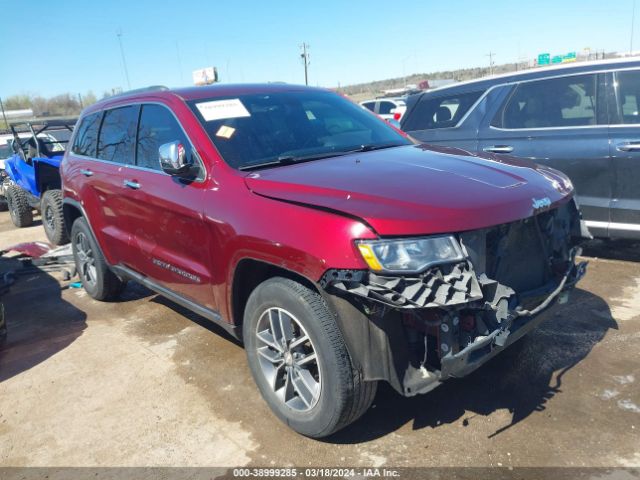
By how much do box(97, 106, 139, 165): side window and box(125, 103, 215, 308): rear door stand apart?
0.15 meters

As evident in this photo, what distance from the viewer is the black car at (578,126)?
4.75 meters

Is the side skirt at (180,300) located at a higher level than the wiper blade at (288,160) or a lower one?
lower

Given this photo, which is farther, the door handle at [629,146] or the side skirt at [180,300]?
the door handle at [629,146]

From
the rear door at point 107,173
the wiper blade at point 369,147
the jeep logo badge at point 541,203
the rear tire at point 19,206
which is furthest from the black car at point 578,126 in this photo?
the rear tire at point 19,206

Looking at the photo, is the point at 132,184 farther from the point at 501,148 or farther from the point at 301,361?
the point at 501,148

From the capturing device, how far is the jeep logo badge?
8.50 feet

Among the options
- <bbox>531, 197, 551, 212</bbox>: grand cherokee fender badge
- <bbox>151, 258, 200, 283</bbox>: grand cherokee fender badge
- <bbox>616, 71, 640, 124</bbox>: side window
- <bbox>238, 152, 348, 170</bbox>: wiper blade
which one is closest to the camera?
<bbox>531, 197, 551, 212</bbox>: grand cherokee fender badge

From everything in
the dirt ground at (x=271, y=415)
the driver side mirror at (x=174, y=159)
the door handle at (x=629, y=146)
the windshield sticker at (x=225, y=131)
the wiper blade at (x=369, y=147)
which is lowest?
the dirt ground at (x=271, y=415)

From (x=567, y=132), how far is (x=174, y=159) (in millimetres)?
3832

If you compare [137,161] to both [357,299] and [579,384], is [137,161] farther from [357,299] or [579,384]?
[579,384]

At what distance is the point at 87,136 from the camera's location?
501 cm

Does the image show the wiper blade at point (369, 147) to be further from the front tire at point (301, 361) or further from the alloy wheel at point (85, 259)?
the alloy wheel at point (85, 259)

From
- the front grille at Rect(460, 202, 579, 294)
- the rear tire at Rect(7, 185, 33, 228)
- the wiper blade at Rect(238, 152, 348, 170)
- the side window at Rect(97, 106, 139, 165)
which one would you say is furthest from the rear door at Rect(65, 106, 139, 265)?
the rear tire at Rect(7, 185, 33, 228)

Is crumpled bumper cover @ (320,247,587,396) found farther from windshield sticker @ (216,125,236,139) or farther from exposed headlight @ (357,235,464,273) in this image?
windshield sticker @ (216,125,236,139)
